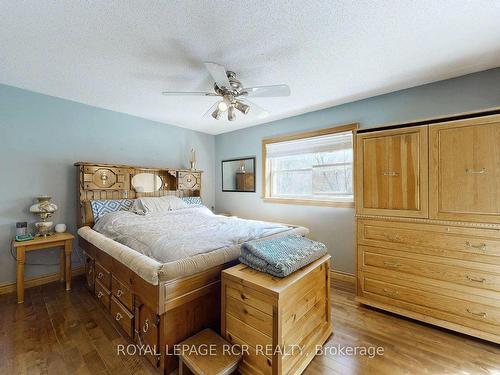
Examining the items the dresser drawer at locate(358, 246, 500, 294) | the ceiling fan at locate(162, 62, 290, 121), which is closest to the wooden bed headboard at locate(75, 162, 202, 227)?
the ceiling fan at locate(162, 62, 290, 121)

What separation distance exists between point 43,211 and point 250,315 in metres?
2.84

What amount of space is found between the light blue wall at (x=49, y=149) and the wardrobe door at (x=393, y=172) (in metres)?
3.37

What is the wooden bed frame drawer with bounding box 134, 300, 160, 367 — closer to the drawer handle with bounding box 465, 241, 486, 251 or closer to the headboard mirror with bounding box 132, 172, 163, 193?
the headboard mirror with bounding box 132, 172, 163, 193

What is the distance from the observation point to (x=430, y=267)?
6.67 ft

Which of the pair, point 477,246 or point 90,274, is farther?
point 90,274

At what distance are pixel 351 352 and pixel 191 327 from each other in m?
1.24

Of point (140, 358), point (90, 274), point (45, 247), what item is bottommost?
point (140, 358)

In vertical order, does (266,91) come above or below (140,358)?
above

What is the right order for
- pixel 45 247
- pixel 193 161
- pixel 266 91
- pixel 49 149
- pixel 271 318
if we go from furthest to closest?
pixel 193 161 → pixel 49 149 → pixel 45 247 → pixel 266 91 → pixel 271 318

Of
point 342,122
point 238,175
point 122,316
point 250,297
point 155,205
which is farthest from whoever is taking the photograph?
point 238,175

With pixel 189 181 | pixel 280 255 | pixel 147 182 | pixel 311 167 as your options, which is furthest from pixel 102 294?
pixel 311 167

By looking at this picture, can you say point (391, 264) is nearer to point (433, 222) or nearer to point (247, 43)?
point (433, 222)

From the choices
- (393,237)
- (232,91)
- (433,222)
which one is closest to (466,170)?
(433,222)

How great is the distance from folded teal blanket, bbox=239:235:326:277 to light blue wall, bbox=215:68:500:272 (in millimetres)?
1403
